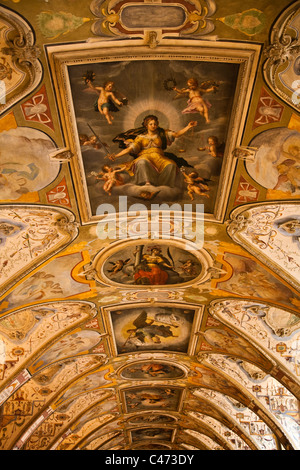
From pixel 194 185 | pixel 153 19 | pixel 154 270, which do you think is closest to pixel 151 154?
pixel 194 185

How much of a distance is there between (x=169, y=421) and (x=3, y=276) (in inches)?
933

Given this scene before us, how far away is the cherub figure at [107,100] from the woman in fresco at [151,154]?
2.22ft

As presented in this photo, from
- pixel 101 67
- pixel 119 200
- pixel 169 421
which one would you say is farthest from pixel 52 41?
pixel 169 421

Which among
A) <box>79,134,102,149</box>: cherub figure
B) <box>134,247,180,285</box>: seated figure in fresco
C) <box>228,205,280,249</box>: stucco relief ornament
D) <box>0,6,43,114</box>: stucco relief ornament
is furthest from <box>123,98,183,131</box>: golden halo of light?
<box>134,247,180,285</box>: seated figure in fresco

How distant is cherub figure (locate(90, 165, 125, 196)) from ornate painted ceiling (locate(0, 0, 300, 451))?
40 millimetres

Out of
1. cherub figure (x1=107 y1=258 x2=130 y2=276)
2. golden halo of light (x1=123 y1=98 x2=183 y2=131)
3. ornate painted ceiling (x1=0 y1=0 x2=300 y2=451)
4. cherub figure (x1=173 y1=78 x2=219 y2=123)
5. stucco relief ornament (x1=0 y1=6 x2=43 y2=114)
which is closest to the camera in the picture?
stucco relief ornament (x1=0 y1=6 x2=43 y2=114)

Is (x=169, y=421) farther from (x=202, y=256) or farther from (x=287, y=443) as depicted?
(x=202, y=256)

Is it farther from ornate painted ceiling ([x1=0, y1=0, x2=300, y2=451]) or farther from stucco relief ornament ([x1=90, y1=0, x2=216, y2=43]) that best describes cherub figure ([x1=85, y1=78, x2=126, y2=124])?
stucco relief ornament ([x1=90, y1=0, x2=216, y2=43])

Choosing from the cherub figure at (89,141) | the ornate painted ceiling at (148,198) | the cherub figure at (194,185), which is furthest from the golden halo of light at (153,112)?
the cherub figure at (194,185)

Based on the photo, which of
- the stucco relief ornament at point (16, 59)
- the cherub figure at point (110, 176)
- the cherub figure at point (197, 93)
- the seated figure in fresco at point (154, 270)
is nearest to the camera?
the stucco relief ornament at point (16, 59)

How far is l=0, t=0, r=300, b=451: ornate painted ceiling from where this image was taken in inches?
320

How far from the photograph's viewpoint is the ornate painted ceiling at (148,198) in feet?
26.7

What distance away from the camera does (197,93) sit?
30.5 feet

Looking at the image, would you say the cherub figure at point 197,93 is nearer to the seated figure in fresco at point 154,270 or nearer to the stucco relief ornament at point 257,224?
the stucco relief ornament at point 257,224
